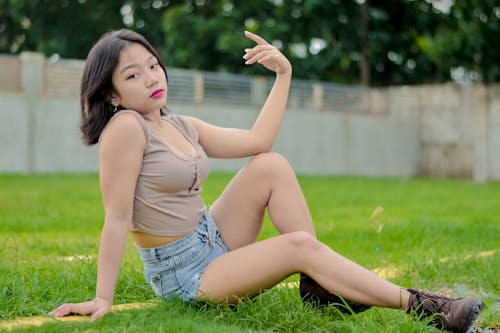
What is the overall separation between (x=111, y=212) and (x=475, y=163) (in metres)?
16.8

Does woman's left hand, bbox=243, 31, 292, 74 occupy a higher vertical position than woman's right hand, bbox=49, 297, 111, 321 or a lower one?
higher

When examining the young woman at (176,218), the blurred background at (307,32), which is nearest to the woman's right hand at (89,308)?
the young woman at (176,218)

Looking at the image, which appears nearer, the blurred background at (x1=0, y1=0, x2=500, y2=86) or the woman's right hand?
the woman's right hand

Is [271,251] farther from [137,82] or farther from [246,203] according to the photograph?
[137,82]

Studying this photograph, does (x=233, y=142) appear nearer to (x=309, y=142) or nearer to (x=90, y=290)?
(x=90, y=290)

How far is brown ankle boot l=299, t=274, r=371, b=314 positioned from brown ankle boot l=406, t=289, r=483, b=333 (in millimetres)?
186

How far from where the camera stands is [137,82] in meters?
2.71

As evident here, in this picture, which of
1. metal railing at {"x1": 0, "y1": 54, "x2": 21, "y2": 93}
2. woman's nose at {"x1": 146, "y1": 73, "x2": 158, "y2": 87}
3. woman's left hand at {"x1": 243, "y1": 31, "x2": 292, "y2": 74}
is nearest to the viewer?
woman's nose at {"x1": 146, "y1": 73, "x2": 158, "y2": 87}

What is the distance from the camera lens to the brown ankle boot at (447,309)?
262 cm

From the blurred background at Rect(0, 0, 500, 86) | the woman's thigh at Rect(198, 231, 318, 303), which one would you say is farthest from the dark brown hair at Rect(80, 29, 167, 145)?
the blurred background at Rect(0, 0, 500, 86)

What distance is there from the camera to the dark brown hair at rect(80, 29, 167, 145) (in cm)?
268

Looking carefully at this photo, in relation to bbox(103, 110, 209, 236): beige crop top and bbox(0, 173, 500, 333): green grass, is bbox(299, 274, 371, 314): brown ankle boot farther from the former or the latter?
bbox(103, 110, 209, 236): beige crop top

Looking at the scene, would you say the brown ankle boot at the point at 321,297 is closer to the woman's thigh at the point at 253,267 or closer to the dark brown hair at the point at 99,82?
the woman's thigh at the point at 253,267

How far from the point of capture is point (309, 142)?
57.0 ft
